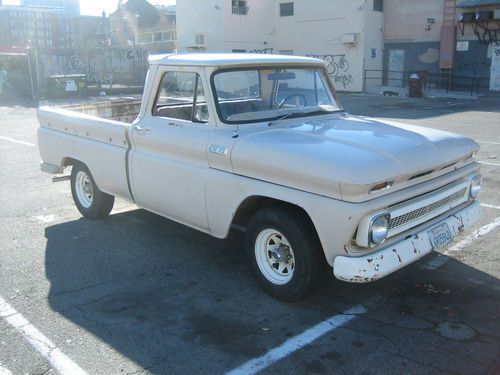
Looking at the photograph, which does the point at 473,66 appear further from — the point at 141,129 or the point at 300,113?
the point at 141,129

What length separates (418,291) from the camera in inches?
174

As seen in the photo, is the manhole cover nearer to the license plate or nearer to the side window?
the license plate

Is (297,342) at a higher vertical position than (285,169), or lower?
lower

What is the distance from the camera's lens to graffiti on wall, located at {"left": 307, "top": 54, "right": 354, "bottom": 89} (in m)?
31.3

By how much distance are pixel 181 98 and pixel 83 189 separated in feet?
7.25

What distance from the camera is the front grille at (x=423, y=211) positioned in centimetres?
382

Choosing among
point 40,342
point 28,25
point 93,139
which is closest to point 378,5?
point 93,139

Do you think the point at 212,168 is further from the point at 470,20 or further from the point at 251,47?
the point at 251,47

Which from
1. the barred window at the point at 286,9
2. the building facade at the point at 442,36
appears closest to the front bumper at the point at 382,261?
the building facade at the point at 442,36

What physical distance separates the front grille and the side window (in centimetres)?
184

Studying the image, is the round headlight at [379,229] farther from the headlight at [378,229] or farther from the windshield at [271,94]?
the windshield at [271,94]

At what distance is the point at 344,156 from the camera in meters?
3.69

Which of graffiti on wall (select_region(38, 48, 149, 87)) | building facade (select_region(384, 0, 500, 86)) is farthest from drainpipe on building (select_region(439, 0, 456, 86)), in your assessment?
graffiti on wall (select_region(38, 48, 149, 87))

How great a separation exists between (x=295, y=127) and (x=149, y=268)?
6.22ft
